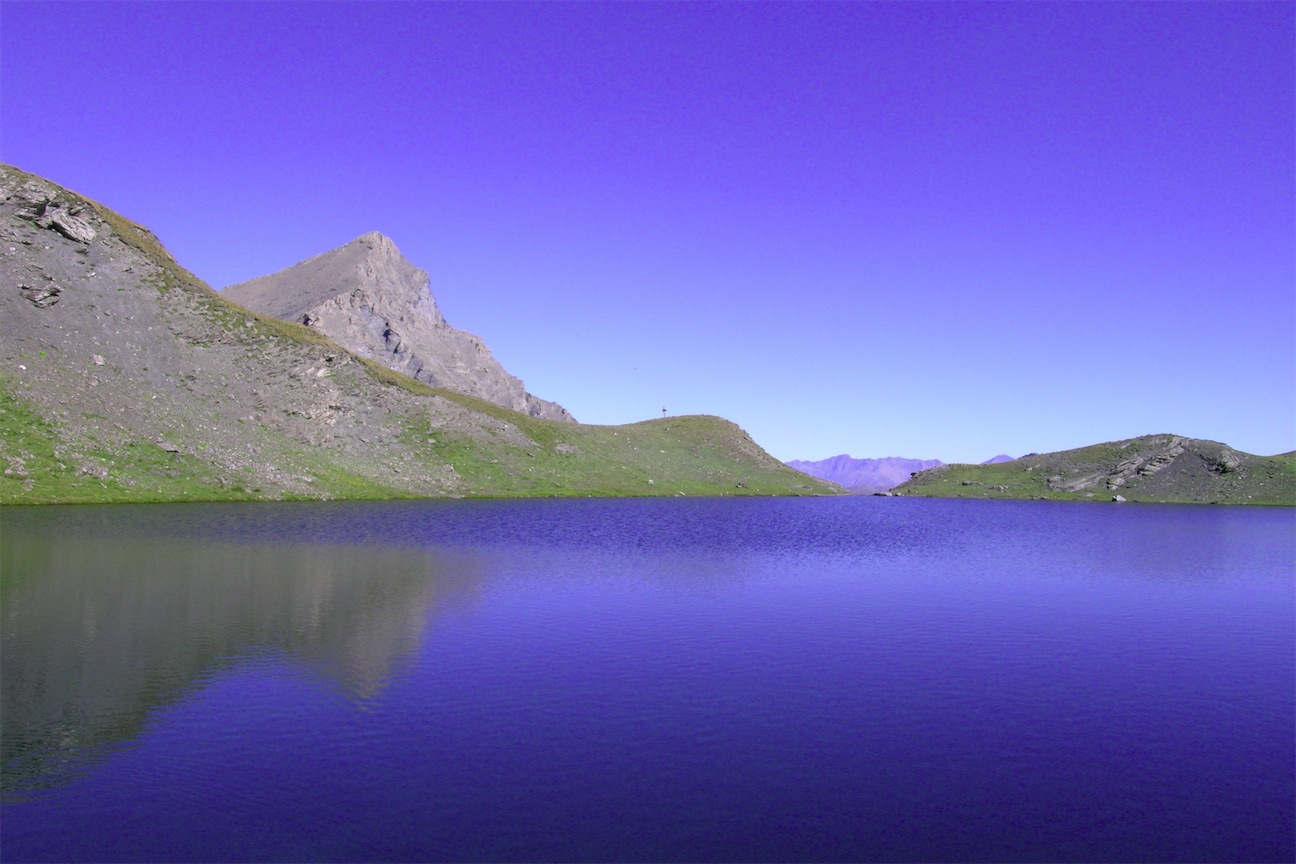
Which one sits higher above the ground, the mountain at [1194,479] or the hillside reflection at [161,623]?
the mountain at [1194,479]

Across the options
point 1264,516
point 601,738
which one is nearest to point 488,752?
point 601,738

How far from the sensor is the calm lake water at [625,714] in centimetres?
1568

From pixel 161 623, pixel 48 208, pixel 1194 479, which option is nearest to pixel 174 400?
pixel 48 208

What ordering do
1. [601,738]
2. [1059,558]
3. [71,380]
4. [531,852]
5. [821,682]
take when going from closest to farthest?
1. [531,852]
2. [601,738]
3. [821,682]
4. [1059,558]
5. [71,380]

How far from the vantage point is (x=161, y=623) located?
106ft

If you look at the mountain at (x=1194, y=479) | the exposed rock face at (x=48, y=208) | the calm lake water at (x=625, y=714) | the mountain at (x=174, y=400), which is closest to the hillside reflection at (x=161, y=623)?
the calm lake water at (x=625, y=714)

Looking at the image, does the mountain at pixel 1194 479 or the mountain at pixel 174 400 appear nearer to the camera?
the mountain at pixel 174 400

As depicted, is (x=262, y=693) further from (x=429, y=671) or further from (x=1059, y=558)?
(x=1059, y=558)

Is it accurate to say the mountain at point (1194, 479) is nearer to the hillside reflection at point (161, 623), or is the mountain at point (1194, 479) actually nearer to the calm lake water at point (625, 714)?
the calm lake water at point (625, 714)

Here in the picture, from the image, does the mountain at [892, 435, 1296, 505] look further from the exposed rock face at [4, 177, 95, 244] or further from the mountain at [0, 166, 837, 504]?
the exposed rock face at [4, 177, 95, 244]

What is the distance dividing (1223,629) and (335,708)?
36875mm

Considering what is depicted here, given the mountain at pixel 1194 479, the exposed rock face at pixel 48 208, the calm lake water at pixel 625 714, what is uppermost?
the exposed rock face at pixel 48 208

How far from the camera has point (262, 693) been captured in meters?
23.8

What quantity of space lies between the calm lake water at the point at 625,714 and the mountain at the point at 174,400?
52.8m
